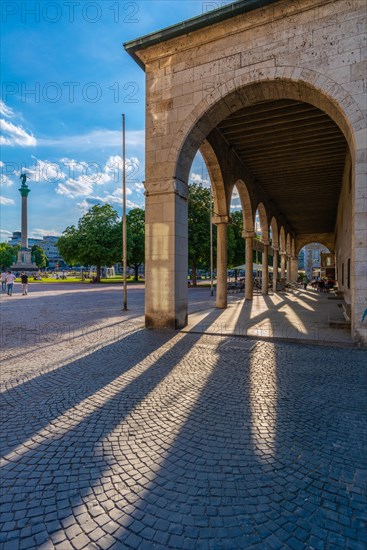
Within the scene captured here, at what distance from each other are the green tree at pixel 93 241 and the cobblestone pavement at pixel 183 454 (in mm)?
40065

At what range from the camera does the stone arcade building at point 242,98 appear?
7.55 m

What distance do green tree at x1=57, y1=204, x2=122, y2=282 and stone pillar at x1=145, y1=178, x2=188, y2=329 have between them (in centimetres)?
3594

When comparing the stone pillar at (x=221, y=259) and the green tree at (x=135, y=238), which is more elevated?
the green tree at (x=135, y=238)

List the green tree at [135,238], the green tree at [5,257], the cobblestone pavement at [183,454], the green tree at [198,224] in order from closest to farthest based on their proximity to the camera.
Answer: the cobblestone pavement at [183,454], the green tree at [198,224], the green tree at [135,238], the green tree at [5,257]

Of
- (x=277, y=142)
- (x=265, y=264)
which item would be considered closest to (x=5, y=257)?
(x=265, y=264)

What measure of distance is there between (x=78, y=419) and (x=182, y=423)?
1.28m

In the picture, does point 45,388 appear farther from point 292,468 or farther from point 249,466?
point 292,468

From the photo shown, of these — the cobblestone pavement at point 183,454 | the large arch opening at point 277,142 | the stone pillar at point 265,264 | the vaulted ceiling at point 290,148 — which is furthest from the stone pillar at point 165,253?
the stone pillar at point 265,264

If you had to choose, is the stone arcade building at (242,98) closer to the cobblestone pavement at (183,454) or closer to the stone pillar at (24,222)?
the cobblestone pavement at (183,454)

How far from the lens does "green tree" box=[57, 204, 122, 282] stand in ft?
148

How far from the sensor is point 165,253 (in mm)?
9656

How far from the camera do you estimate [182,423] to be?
369 cm

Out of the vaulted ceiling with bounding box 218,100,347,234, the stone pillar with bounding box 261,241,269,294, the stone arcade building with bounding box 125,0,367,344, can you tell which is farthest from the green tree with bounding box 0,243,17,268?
the stone arcade building with bounding box 125,0,367,344

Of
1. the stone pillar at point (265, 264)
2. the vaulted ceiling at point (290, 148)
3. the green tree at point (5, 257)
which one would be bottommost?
the stone pillar at point (265, 264)
